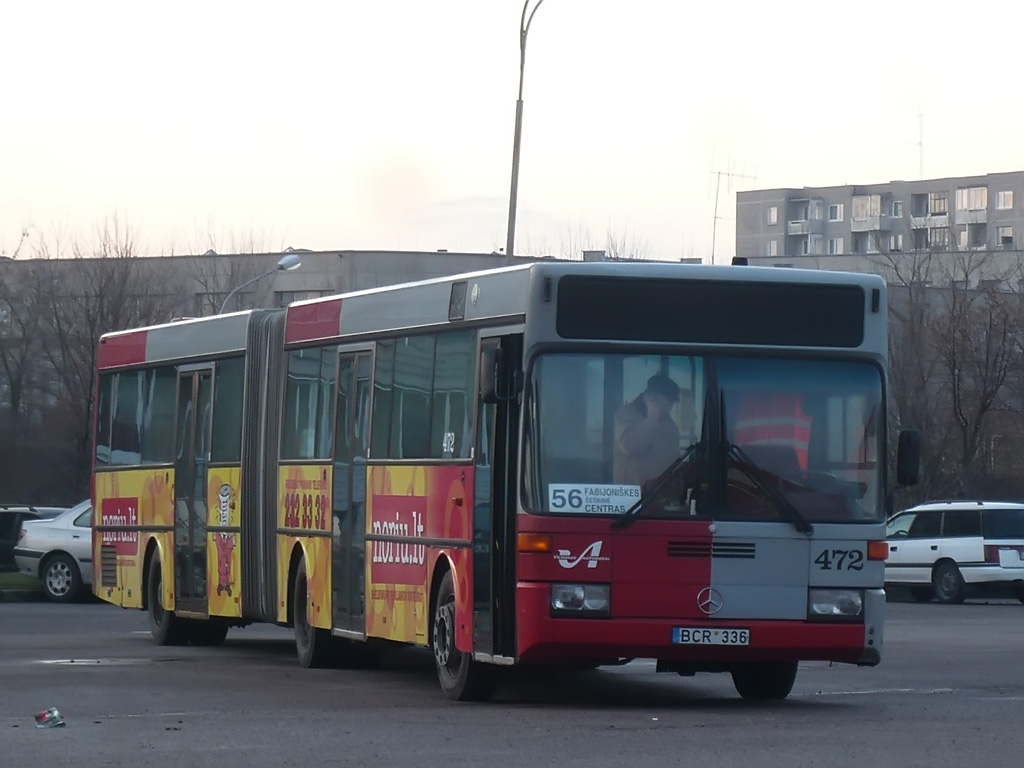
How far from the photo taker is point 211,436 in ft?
62.3

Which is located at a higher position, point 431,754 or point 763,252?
point 763,252

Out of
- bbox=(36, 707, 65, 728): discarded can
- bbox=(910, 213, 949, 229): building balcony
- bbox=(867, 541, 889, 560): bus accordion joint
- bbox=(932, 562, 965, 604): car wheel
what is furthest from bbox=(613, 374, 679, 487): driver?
bbox=(910, 213, 949, 229): building balcony

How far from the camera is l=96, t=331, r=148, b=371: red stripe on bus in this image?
69.6 ft

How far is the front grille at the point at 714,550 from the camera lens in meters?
12.4

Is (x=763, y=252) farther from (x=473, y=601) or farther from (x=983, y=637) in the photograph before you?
(x=473, y=601)

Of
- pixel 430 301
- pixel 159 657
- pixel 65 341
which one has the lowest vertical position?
pixel 159 657

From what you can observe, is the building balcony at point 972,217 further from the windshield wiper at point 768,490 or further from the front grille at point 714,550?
the front grille at point 714,550

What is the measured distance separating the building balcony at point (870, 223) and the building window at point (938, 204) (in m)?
3.91

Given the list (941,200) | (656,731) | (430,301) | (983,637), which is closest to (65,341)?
(983,637)

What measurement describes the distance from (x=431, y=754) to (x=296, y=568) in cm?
705

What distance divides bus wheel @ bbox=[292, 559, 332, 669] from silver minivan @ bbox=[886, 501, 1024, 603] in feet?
57.6

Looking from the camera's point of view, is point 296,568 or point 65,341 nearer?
point 296,568

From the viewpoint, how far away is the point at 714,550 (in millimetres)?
12406

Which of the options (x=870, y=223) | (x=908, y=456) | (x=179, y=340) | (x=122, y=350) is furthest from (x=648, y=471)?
(x=870, y=223)
